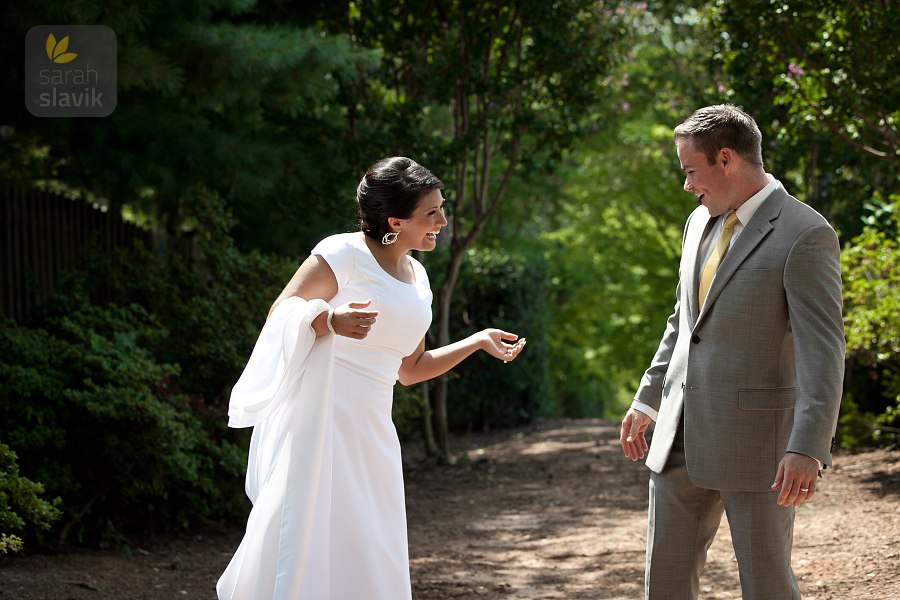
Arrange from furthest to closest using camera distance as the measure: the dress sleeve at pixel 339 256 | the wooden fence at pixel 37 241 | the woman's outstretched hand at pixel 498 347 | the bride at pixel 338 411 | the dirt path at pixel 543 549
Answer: the wooden fence at pixel 37 241
the dirt path at pixel 543 549
the woman's outstretched hand at pixel 498 347
the dress sleeve at pixel 339 256
the bride at pixel 338 411

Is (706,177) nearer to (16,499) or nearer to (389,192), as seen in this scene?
(389,192)

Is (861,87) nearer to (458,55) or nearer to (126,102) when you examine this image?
(458,55)

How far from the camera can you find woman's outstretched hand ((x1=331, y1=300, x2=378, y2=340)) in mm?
3666

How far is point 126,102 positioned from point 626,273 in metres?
11.4

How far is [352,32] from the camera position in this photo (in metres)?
10.2

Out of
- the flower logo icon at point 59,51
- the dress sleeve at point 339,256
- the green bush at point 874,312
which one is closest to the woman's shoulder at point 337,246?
the dress sleeve at point 339,256

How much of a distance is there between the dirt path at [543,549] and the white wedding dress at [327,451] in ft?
6.38

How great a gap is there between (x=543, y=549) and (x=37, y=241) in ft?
16.6

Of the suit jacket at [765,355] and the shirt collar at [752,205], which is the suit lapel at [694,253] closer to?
the suit jacket at [765,355]

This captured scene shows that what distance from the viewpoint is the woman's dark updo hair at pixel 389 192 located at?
163 inches

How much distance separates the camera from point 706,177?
3520mm

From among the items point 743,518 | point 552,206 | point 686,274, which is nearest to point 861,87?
point 686,274

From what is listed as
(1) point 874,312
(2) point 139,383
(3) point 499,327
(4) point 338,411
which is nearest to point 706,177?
(4) point 338,411

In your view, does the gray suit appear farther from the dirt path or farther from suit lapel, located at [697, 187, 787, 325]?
the dirt path
